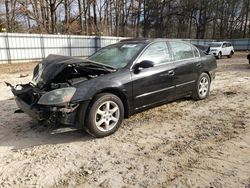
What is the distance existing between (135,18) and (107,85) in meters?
38.0

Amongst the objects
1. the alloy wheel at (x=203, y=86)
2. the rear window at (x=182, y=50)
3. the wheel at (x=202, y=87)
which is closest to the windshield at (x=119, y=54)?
the rear window at (x=182, y=50)

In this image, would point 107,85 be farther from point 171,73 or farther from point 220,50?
point 220,50

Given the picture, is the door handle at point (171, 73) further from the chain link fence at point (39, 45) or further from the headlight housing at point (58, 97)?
the chain link fence at point (39, 45)

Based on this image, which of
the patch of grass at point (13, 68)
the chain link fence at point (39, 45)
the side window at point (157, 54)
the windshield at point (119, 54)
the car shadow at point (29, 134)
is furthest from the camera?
the chain link fence at point (39, 45)

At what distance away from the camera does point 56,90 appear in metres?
3.58

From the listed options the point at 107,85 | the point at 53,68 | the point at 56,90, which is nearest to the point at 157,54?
the point at 107,85

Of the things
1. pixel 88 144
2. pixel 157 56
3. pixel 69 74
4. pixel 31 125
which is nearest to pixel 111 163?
pixel 88 144

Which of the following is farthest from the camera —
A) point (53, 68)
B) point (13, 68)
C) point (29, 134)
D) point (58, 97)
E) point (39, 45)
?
point (39, 45)

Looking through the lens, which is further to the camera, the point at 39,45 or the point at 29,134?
the point at 39,45

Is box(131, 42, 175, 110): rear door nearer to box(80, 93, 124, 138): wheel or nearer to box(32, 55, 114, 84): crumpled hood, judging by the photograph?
box(80, 93, 124, 138): wheel

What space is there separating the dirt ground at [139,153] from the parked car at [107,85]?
0.32 m

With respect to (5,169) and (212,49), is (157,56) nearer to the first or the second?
(5,169)

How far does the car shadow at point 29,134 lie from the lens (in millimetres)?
3723

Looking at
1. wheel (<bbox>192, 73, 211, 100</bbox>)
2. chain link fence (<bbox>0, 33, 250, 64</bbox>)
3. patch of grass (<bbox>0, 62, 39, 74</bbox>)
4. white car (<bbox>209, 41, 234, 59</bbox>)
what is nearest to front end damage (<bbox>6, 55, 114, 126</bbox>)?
wheel (<bbox>192, 73, 211, 100</bbox>)
